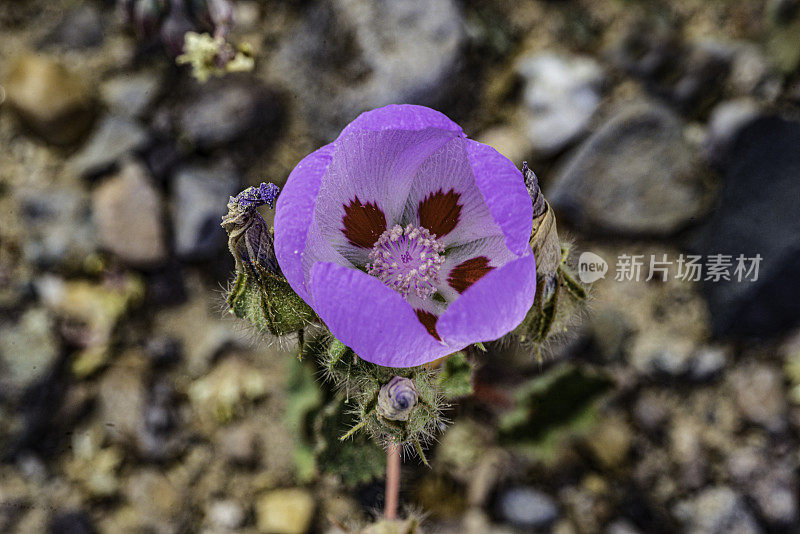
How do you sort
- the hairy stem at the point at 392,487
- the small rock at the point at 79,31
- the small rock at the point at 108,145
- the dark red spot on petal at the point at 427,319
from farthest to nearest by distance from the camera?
1. the small rock at the point at 79,31
2. the small rock at the point at 108,145
3. the hairy stem at the point at 392,487
4. the dark red spot on petal at the point at 427,319

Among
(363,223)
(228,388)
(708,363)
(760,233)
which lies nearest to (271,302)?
(363,223)

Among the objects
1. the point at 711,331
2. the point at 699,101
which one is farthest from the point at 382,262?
the point at 699,101

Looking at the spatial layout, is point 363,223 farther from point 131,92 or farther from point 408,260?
point 131,92

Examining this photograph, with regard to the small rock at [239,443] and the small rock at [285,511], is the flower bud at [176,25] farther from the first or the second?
the small rock at [285,511]

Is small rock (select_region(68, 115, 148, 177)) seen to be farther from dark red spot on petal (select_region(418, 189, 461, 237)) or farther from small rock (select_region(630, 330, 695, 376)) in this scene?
small rock (select_region(630, 330, 695, 376))

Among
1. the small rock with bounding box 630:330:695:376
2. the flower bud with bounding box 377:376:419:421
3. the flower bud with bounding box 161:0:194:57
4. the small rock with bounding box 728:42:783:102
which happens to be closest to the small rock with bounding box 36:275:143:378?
the flower bud with bounding box 161:0:194:57

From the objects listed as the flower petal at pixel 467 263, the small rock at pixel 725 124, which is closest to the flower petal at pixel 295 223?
the flower petal at pixel 467 263

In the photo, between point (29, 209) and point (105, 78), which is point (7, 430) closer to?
point (29, 209)
